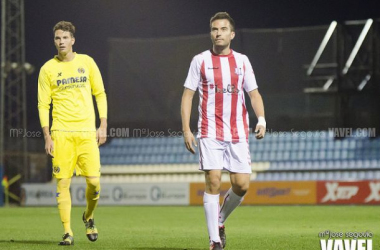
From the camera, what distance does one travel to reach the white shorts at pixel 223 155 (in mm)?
6617

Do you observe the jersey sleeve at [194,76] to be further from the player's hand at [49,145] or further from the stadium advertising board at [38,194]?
the stadium advertising board at [38,194]

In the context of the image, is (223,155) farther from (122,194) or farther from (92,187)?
(122,194)

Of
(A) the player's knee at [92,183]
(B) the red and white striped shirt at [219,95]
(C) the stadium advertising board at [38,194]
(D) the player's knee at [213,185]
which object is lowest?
(C) the stadium advertising board at [38,194]

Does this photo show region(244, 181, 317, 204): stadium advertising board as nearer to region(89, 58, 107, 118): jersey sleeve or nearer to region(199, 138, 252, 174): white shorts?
region(89, 58, 107, 118): jersey sleeve

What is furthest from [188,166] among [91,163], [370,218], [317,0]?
[91,163]

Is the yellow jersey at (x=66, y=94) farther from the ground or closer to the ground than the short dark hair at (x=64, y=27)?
closer to the ground

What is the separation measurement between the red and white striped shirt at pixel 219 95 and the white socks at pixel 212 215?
0.54 metres

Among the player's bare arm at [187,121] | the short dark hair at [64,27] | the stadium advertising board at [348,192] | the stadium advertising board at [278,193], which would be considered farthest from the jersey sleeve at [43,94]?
the stadium advertising board at [348,192]

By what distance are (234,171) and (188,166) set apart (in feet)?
64.9

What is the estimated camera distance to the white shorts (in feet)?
21.7

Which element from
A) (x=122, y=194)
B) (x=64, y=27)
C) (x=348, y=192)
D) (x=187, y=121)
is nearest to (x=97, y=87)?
(x=64, y=27)

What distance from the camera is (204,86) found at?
6.73 metres

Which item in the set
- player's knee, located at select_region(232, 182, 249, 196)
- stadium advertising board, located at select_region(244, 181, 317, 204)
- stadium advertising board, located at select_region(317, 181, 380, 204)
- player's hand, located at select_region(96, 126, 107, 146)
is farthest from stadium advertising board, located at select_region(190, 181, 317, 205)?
player's knee, located at select_region(232, 182, 249, 196)

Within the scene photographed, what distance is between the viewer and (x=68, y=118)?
779 centimetres
